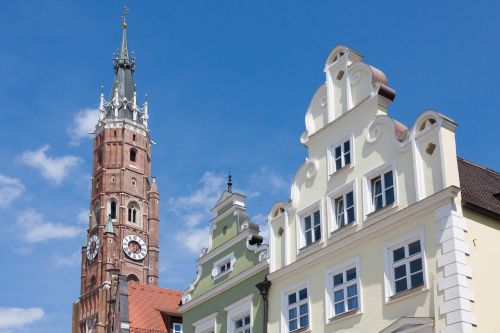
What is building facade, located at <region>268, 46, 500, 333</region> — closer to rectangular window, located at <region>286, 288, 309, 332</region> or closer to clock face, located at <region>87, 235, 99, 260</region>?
rectangular window, located at <region>286, 288, 309, 332</region>

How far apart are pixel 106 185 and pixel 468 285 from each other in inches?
4164

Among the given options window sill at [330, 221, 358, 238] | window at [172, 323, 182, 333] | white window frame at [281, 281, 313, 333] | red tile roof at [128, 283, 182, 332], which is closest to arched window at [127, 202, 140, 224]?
red tile roof at [128, 283, 182, 332]

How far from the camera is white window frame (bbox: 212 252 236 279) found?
3097 centimetres

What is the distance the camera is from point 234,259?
30875mm

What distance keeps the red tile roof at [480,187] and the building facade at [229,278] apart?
742 centimetres

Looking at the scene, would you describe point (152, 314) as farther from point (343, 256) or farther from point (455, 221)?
point (455, 221)

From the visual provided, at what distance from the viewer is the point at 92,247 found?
12150 centimetres

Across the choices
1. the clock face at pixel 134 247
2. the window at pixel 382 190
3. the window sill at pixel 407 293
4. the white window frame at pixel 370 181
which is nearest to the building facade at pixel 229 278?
the white window frame at pixel 370 181

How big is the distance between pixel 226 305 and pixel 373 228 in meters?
8.25

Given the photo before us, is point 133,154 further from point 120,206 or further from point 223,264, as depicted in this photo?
point 223,264

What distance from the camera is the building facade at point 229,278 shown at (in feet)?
95.5

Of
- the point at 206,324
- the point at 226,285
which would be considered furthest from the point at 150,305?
the point at 226,285

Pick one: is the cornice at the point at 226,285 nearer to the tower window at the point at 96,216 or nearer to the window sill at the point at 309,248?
the window sill at the point at 309,248

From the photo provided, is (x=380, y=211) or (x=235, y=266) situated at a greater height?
(x=235, y=266)
